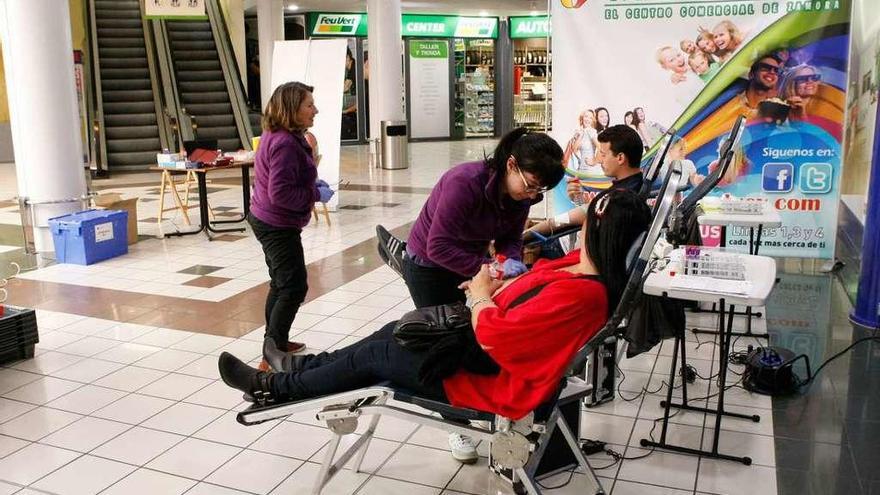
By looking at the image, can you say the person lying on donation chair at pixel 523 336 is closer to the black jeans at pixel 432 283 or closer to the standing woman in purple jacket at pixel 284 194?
the black jeans at pixel 432 283

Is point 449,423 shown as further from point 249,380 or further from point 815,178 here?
point 815,178

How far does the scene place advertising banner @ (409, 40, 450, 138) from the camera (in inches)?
772

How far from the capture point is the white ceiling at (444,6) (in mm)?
17125

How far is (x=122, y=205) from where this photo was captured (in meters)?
7.42

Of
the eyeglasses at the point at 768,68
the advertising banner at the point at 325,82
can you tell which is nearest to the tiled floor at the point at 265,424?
the eyeglasses at the point at 768,68

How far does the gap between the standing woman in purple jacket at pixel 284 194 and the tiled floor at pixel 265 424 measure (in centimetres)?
54

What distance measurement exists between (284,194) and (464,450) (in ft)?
5.02

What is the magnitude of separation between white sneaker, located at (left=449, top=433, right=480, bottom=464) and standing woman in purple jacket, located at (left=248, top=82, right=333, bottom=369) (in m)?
1.07

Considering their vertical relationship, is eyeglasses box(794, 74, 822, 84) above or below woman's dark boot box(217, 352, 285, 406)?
above

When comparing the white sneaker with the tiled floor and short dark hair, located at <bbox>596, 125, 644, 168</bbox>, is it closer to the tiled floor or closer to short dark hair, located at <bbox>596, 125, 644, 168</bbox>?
the tiled floor

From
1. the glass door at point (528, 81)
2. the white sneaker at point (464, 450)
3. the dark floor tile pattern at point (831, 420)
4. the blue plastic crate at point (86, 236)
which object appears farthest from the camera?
the glass door at point (528, 81)

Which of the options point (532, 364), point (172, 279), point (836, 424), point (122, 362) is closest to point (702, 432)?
point (836, 424)

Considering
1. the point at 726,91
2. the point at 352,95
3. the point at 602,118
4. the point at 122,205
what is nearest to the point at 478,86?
the point at 352,95

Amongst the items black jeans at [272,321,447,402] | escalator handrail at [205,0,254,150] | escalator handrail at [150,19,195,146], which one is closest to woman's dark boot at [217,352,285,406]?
black jeans at [272,321,447,402]
